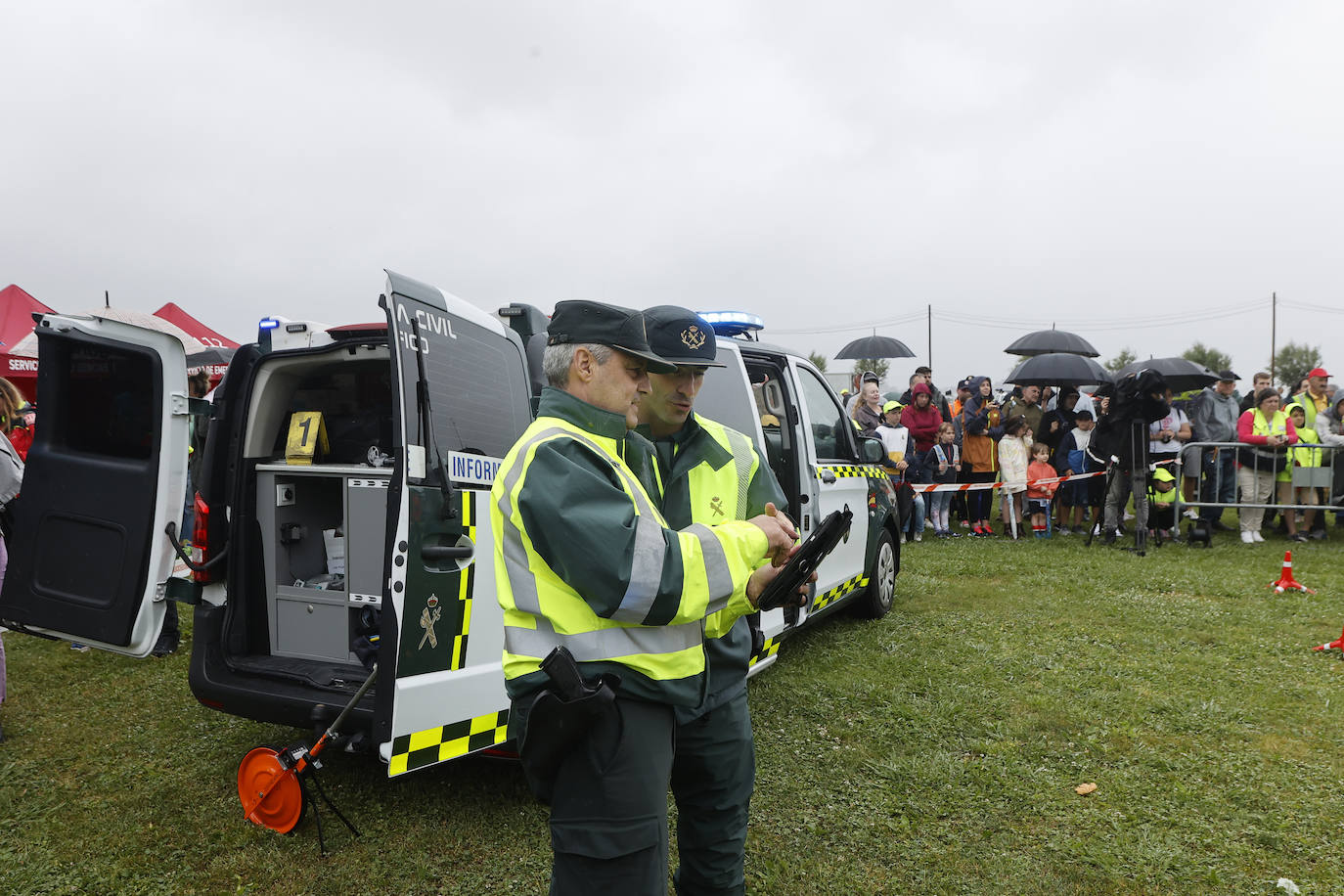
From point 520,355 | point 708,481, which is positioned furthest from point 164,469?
point 708,481

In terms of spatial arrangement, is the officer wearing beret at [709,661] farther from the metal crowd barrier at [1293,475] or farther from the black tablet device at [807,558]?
the metal crowd barrier at [1293,475]

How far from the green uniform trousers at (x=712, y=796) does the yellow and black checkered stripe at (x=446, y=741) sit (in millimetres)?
1204

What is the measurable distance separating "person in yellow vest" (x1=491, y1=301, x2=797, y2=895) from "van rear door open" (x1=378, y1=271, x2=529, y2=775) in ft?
3.86

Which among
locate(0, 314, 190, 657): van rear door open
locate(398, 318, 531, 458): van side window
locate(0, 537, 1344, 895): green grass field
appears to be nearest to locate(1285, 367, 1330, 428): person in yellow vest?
locate(0, 537, 1344, 895): green grass field

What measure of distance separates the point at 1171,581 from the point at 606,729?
Result: 7.57 m

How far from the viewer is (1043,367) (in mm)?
11641

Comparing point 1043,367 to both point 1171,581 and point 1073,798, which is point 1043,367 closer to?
point 1171,581

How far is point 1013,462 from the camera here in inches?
415

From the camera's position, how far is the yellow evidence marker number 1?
3.94 m

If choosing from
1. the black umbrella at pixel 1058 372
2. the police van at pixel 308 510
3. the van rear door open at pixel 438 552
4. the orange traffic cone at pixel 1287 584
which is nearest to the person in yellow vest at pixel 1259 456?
the black umbrella at pixel 1058 372

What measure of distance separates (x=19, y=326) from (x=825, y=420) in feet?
46.9

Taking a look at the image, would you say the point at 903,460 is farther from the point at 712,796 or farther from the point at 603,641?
the point at 603,641

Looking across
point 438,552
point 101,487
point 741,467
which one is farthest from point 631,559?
point 101,487

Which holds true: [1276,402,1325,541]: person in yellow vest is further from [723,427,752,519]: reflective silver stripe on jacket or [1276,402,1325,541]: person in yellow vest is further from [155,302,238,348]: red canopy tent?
[155,302,238,348]: red canopy tent
